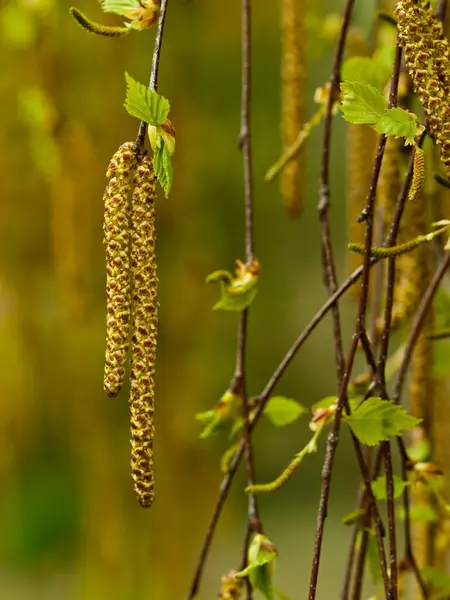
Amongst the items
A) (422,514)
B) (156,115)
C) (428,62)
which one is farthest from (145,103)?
(422,514)

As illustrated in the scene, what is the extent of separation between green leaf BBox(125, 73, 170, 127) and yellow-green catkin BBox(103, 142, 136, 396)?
2cm

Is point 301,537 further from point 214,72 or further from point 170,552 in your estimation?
point 214,72

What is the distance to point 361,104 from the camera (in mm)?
361

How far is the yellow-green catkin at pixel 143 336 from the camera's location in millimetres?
368

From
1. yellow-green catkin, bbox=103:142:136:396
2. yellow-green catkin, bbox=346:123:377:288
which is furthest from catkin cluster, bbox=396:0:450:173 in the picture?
yellow-green catkin, bbox=346:123:377:288

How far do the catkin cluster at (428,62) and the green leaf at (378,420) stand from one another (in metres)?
0.13

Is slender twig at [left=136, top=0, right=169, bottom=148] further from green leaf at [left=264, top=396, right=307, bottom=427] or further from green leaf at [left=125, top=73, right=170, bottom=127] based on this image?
green leaf at [left=264, top=396, right=307, bottom=427]

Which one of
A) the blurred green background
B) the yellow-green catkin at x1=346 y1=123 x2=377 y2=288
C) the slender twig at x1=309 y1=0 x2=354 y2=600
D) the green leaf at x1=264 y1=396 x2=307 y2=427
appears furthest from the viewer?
the blurred green background

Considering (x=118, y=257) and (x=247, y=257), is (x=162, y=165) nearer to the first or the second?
(x=118, y=257)

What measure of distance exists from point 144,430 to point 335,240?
113cm

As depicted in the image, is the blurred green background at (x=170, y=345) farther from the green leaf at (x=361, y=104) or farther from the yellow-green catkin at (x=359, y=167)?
the green leaf at (x=361, y=104)

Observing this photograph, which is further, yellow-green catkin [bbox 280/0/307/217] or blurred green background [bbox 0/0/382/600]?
blurred green background [bbox 0/0/382/600]

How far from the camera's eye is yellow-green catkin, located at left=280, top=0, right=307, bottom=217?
65cm

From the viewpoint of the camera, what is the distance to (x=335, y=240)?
1.47 meters
